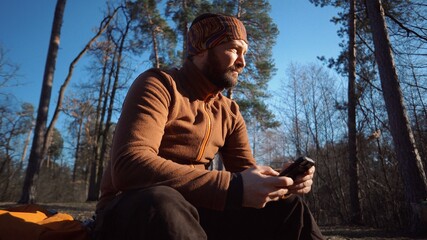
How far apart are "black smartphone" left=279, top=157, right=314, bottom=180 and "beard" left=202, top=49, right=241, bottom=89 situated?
78 centimetres

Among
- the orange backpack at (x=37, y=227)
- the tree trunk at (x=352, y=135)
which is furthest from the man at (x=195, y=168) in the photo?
the tree trunk at (x=352, y=135)

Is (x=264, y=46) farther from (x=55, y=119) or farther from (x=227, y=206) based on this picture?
(x=227, y=206)

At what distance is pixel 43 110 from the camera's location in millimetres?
9547

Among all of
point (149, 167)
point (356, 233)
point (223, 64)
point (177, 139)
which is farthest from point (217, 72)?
point (356, 233)

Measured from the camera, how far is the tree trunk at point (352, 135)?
9125 millimetres

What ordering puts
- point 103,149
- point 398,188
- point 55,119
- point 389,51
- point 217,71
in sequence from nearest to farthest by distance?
point 217,71, point 389,51, point 398,188, point 55,119, point 103,149

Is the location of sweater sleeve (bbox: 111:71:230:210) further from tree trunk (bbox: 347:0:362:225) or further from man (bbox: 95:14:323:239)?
tree trunk (bbox: 347:0:362:225)

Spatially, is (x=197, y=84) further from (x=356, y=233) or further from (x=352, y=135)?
(x=352, y=135)

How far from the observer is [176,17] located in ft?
48.5

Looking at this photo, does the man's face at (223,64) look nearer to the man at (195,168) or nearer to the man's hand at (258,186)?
the man at (195,168)

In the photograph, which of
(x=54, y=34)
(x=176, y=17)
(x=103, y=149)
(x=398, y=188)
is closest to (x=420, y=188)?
(x=398, y=188)

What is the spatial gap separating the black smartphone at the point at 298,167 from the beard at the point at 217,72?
0.78m

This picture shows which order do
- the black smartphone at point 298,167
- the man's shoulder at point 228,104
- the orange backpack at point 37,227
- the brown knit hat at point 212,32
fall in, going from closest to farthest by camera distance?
the orange backpack at point 37,227 → the black smartphone at point 298,167 → the brown knit hat at point 212,32 → the man's shoulder at point 228,104

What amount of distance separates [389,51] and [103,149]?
14.6 m
